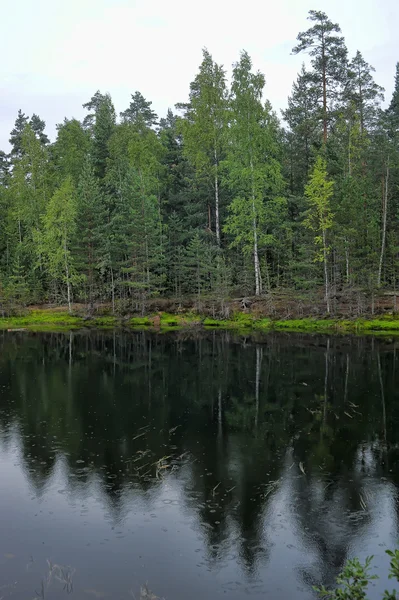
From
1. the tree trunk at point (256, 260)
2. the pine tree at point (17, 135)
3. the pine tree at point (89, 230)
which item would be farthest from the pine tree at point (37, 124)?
the tree trunk at point (256, 260)

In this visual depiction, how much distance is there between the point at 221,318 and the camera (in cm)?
4616

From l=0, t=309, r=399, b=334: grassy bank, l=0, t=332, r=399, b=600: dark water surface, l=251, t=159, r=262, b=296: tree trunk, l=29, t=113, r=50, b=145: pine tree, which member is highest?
l=29, t=113, r=50, b=145: pine tree

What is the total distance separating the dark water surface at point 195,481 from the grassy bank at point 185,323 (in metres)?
14.8

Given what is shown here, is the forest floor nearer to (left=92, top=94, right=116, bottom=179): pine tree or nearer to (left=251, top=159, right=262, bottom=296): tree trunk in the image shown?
(left=251, top=159, right=262, bottom=296): tree trunk

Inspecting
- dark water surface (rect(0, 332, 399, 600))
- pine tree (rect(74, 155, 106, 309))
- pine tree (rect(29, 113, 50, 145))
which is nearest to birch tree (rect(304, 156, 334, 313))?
dark water surface (rect(0, 332, 399, 600))

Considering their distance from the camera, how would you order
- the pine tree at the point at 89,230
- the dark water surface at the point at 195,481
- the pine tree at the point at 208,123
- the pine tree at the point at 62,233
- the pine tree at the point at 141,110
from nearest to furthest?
the dark water surface at the point at 195,481 → the pine tree at the point at 208,123 → the pine tree at the point at 62,233 → the pine tree at the point at 89,230 → the pine tree at the point at 141,110

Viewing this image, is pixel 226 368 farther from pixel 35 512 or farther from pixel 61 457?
pixel 35 512

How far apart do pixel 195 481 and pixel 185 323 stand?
34422mm

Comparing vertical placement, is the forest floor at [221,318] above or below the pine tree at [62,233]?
below

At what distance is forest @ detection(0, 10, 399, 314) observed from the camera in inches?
1740

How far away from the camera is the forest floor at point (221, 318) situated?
135 ft

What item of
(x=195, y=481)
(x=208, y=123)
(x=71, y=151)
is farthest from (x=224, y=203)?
(x=195, y=481)

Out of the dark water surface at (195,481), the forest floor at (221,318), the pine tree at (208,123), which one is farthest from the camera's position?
the pine tree at (208,123)

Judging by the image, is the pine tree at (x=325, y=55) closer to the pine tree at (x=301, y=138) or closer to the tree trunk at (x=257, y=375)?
the pine tree at (x=301, y=138)
